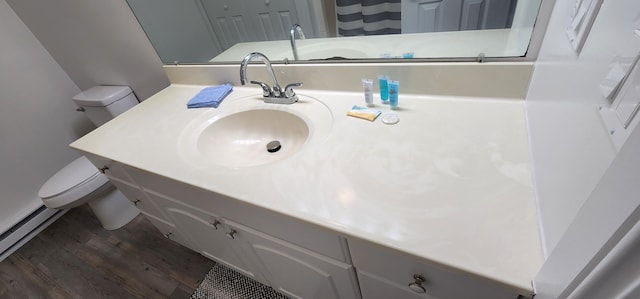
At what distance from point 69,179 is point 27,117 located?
0.74m

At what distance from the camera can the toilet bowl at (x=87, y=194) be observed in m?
1.41

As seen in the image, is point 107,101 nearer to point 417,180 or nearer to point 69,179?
point 69,179

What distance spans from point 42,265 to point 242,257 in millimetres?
1598

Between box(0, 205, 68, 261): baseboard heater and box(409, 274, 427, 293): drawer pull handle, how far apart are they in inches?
101

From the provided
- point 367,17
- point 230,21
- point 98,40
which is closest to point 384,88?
point 367,17

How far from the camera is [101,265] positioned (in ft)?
5.06

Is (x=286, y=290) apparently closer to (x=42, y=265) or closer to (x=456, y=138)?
(x=456, y=138)

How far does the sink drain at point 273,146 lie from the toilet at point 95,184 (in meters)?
1.20

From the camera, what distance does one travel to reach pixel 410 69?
0.81 meters

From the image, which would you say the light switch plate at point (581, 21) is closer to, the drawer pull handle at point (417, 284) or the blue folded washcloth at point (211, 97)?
the drawer pull handle at point (417, 284)

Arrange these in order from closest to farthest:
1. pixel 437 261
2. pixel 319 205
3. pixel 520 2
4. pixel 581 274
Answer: pixel 581 274
pixel 437 261
pixel 319 205
pixel 520 2

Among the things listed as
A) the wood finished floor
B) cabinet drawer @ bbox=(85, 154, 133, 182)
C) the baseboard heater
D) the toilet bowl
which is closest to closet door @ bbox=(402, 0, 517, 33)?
cabinet drawer @ bbox=(85, 154, 133, 182)

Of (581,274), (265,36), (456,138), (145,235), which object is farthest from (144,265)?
(581,274)

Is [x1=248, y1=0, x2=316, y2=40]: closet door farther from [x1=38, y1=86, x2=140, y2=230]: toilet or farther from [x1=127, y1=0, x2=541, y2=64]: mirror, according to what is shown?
[x1=38, y1=86, x2=140, y2=230]: toilet
